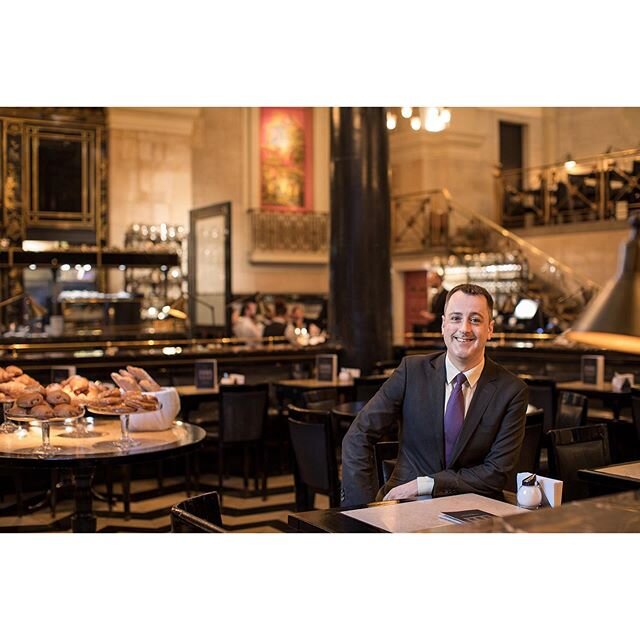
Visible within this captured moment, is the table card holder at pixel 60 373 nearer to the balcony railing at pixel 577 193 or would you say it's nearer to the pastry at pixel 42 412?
the pastry at pixel 42 412

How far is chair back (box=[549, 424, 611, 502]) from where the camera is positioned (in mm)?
4160

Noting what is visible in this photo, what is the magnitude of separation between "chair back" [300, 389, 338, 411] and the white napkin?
4.88 ft

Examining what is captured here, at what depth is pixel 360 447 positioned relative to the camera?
3359 mm

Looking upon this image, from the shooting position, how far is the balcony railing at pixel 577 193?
572 inches

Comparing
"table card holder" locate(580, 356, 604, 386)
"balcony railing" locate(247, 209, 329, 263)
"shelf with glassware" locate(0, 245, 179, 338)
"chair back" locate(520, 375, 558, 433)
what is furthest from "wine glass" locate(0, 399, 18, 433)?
"balcony railing" locate(247, 209, 329, 263)

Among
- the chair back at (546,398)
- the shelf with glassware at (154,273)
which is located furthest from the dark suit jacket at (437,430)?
the shelf with glassware at (154,273)

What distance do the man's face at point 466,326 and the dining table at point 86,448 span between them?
1.55 metres

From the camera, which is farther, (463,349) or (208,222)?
(208,222)

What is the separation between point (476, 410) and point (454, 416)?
8 centimetres

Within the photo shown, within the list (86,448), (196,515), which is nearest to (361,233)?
(86,448)

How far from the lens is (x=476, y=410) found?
333 cm
